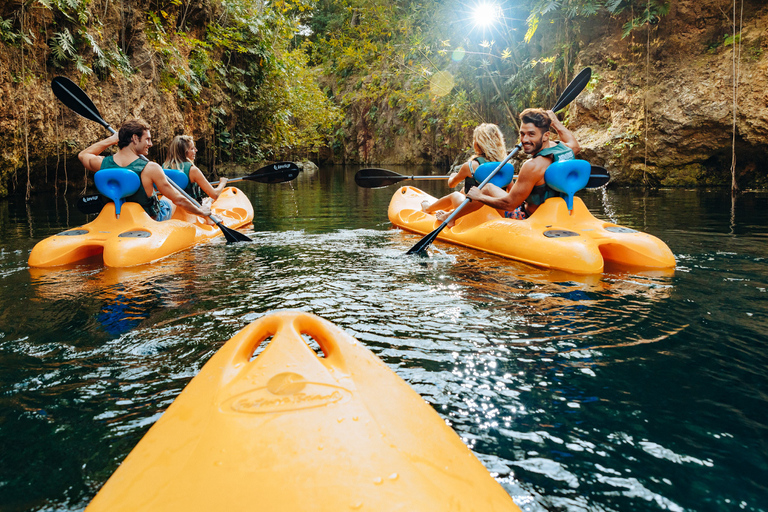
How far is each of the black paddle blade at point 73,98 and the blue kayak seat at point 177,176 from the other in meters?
0.76

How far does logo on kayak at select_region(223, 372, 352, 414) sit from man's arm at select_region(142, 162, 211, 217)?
426cm

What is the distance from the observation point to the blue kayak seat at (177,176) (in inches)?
212

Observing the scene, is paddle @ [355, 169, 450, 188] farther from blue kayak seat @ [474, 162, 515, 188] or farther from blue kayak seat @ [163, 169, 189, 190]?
blue kayak seat @ [163, 169, 189, 190]

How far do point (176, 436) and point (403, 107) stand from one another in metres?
26.8

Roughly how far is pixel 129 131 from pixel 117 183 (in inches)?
23.1

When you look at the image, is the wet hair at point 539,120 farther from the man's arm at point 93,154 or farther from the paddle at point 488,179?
the man's arm at point 93,154

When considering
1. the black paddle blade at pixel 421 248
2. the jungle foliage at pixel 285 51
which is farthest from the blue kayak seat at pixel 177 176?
the jungle foliage at pixel 285 51

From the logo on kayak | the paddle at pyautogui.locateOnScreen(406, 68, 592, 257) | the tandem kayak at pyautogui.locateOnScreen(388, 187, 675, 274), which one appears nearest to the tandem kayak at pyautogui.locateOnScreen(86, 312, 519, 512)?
the logo on kayak

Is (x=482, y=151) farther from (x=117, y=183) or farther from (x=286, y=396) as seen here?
(x=286, y=396)

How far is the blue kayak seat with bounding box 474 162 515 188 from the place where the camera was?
5059mm

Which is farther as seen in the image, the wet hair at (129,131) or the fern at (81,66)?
the fern at (81,66)

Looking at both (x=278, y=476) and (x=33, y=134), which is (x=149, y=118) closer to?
(x=33, y=134)

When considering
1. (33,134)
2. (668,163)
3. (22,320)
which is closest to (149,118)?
(33,134)

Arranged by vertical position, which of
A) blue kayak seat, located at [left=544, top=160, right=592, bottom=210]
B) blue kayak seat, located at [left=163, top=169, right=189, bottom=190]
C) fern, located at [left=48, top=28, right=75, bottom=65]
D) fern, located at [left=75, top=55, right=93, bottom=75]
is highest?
fern, located at [left=48, top=28, right=75, bottom=65]
